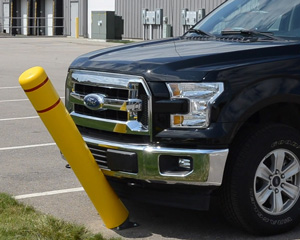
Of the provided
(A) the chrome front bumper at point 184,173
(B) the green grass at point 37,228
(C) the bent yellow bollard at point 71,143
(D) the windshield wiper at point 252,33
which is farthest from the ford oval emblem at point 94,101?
(D) the windshield wiper at point 252,33

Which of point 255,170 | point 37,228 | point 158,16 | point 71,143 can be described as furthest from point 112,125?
point 158,16

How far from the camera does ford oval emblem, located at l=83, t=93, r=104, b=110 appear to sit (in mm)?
5023

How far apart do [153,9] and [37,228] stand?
107ft

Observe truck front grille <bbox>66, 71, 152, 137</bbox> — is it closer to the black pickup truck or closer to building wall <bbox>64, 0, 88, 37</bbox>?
the black pickup truck

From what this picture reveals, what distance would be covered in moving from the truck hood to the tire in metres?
0.53

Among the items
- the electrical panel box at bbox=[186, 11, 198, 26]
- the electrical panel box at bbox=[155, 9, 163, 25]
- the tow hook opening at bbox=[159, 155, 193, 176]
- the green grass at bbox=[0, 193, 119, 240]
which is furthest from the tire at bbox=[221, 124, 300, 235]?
the electrical panel box at bbox=[155, 9, 163, 25]

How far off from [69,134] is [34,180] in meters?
2.07

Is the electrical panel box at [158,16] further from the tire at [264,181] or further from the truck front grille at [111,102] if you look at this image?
the tire at [264,181]

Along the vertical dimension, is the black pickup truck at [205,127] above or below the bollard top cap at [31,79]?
below

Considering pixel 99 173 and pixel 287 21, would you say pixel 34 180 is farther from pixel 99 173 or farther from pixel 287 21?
pixel 287 21

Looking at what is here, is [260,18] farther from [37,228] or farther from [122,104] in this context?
[37,228]

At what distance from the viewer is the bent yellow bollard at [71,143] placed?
4.47 m

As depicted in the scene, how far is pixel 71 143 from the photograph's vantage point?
477cm

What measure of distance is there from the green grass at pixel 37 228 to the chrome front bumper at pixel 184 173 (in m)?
0.57
